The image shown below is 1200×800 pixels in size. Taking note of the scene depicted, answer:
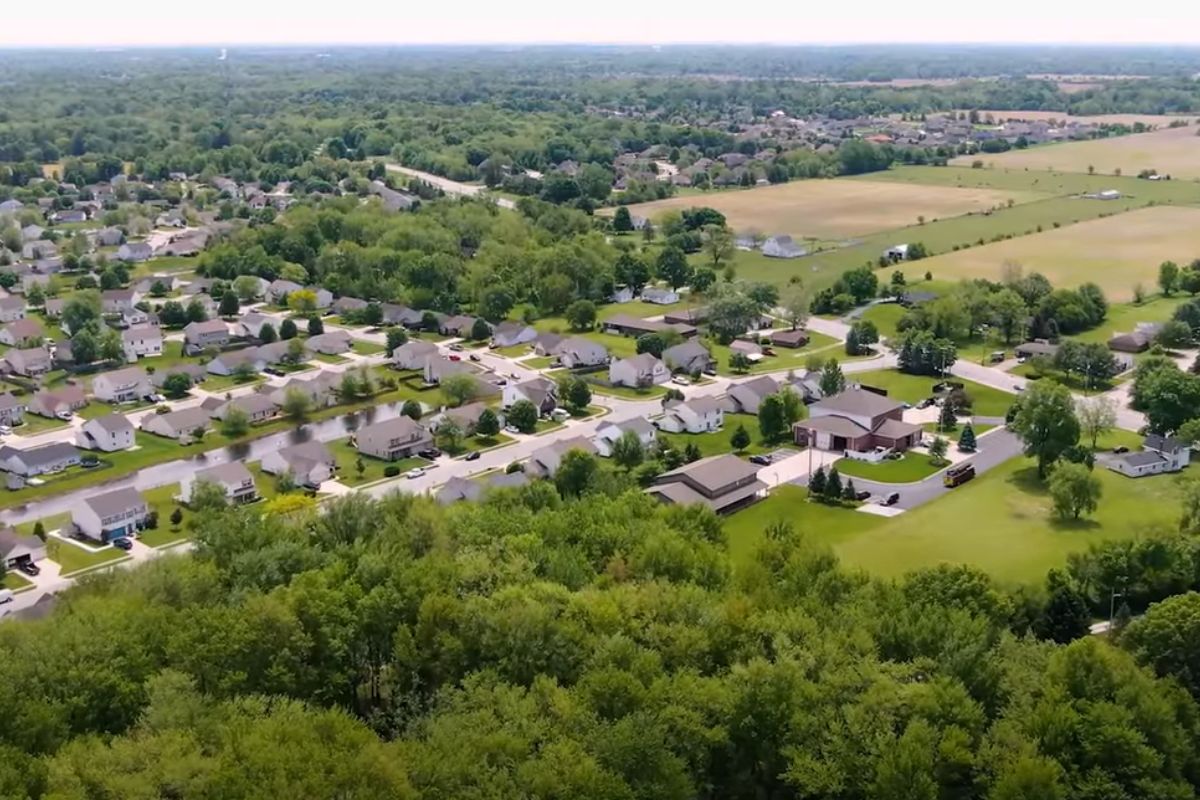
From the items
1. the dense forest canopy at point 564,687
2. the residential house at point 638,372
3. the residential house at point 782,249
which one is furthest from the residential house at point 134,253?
the dense forest canopy at point 564,687

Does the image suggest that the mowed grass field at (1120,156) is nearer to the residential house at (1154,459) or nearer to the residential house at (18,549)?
the residential house at (1154,459)

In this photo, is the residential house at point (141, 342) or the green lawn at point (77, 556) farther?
the residential house at point (141, 342)

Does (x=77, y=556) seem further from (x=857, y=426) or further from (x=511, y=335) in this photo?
(x=511, y=335)

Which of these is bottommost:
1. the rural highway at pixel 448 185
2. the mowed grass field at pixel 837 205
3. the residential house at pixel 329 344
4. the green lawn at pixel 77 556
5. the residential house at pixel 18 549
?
the rural highway at pixel 448 185

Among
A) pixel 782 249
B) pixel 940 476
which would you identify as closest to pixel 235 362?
pixel 940 476

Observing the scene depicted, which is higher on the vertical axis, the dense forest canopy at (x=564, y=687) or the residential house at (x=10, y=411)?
the dense forest canopy at (x=564, y=687)

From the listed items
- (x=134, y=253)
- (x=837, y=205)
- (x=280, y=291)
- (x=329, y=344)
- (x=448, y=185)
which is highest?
(x=329, y=344)

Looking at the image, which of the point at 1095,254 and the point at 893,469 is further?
the point at 1095,254
